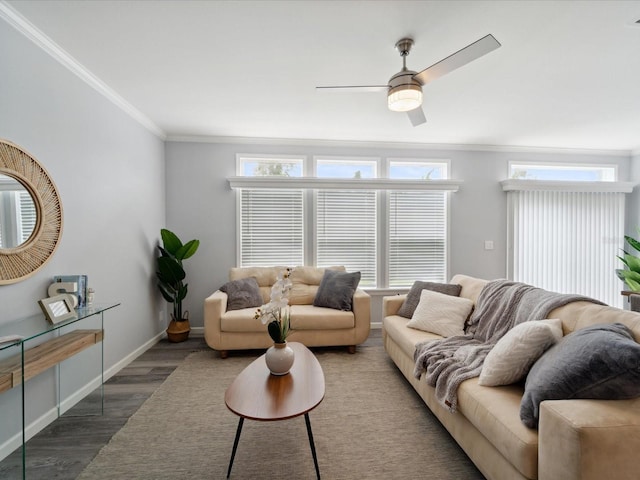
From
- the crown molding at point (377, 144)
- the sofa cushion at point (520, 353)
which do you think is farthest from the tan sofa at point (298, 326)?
the crown molding at point (377, 144)

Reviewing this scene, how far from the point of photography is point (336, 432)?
6.08 feet

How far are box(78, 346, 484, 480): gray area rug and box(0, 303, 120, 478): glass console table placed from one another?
51 centimetres

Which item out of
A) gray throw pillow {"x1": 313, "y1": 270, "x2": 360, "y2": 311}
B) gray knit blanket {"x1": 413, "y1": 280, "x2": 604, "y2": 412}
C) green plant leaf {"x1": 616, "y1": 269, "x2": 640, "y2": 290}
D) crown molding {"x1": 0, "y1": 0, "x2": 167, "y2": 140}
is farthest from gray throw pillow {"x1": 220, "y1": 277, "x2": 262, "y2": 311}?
green plant leaf {"x1": 616, "y1": 269, "x2": 640, "y2": 290}

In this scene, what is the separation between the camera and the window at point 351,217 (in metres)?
3.93

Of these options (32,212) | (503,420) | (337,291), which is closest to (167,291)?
(32,212)

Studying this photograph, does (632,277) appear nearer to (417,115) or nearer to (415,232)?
(415,232)

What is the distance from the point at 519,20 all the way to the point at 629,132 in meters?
3.35

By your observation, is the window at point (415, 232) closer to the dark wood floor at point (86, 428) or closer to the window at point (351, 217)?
the window at point (351, 217)

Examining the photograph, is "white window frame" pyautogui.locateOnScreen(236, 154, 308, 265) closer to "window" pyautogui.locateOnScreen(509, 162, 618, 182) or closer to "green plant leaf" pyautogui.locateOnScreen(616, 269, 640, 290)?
"window" pyautogui.locateOnScreen(509, 162, 618, 182)

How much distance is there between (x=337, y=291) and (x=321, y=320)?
1.32 feet

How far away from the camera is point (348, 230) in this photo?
4.04m

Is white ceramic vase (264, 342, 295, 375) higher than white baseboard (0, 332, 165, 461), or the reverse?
white ceramic vase (264, 342, 295, 375)

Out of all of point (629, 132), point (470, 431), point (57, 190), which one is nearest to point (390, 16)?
point (470, 431)

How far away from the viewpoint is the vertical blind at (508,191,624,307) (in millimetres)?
4094
